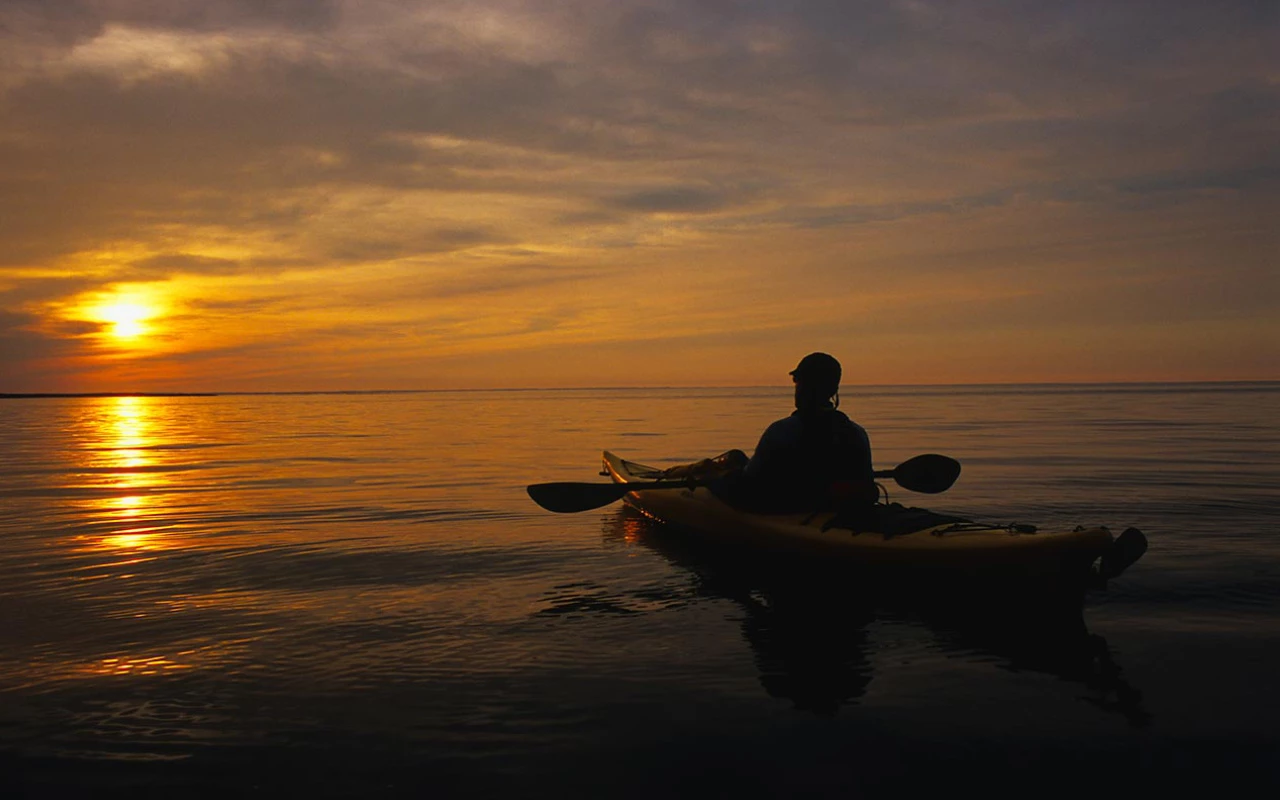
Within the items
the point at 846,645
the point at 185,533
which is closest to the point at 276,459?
the point at 185,533

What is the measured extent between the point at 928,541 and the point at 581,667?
2.98 m

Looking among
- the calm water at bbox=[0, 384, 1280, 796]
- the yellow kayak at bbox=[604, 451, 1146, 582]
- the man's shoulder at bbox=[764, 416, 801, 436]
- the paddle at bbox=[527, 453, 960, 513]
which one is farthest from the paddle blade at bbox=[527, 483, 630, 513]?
the man's shoulder at bbox=[764, 416, 801, 436]

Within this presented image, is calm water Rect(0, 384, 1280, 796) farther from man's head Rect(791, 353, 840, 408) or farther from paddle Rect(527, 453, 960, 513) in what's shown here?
man's head Rect(791, 353, 840, 408)

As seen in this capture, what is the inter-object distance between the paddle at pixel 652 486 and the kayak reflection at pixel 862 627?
5.40 ft

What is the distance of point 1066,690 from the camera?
5016 millimetres

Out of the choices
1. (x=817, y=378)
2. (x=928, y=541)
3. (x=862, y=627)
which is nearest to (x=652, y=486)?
(x=817, y=378)

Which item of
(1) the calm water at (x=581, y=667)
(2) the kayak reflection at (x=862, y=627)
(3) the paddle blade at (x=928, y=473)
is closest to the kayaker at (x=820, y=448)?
(2) the kayak reflection at (x=862, y=627)

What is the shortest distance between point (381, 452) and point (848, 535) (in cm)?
1962

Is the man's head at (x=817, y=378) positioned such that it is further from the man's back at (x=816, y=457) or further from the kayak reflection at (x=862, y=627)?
the kayak reflection at (x=862, y=627)

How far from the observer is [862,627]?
6.44 meters

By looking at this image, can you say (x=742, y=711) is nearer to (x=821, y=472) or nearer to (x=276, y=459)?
(x=821, y=472)

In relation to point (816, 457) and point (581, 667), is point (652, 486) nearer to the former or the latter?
point (816, 457)

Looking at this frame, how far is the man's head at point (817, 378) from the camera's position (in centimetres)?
793

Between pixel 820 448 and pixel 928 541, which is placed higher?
pixel 820 448
